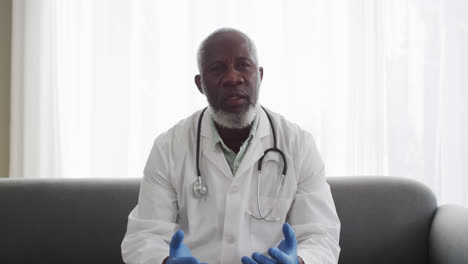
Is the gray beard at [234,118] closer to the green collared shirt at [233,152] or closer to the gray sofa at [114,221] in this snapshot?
the green collared shirt at [233,152]

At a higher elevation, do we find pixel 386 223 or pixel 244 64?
pixel 244 64

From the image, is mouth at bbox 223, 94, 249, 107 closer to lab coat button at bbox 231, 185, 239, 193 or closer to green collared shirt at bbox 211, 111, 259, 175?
green collared shirt at bbox 211, 111, 259, 175

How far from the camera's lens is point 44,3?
2.66 m

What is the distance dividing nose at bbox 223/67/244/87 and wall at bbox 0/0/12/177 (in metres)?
1.99

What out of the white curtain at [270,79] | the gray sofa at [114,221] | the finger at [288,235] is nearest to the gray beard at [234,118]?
the finger at [288,235]

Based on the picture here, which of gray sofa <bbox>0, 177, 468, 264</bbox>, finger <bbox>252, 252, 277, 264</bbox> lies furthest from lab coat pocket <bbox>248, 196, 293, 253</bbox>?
gray sofa <bbox>0, 177, 468, 264</bbox>

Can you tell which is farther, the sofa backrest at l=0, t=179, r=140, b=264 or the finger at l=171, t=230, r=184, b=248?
the sofa backrest at l=0, t=179, r=140, b=264

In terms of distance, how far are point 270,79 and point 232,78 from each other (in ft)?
3.76

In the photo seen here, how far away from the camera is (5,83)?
2.74 metres

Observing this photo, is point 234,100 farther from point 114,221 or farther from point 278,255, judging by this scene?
point 114,221

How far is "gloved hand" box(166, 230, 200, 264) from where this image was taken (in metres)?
1.10

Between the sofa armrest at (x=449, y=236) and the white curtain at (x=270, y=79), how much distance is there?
2.32ft

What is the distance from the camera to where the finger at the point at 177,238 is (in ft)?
3.64

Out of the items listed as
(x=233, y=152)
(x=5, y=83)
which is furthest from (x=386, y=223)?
(x=5, y=83)
